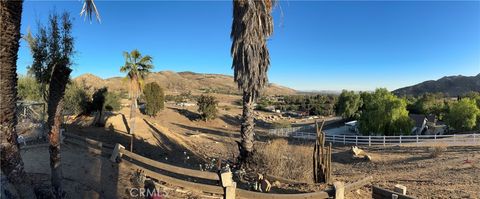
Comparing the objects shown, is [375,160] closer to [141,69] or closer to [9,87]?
[141,69]

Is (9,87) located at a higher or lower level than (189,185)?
higher

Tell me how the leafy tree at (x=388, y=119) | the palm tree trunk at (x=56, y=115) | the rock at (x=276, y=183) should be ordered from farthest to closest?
the leafy tree at (x=388, y=119), the rock at (x=276, y=183), the palm tree trunk at (x=56, y=115)

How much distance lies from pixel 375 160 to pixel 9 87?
21089mm

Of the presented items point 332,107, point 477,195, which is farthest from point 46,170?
point 332,107

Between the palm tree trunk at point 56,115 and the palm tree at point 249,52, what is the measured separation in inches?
243

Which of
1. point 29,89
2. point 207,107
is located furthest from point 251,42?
point 207,107

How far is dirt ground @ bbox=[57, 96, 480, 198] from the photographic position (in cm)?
1175

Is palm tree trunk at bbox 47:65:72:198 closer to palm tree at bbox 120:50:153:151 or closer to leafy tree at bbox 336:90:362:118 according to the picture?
palm tree at bbox 120:50:153:151

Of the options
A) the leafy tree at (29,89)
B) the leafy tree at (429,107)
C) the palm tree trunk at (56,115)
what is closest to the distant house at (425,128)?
the leafy tree at (429,107)

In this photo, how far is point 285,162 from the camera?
37.9 ft

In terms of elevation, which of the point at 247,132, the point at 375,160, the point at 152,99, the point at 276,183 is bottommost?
the point at 375,160

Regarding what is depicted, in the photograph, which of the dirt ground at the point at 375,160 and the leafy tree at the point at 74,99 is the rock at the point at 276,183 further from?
the leafy tree at the point at 74,99

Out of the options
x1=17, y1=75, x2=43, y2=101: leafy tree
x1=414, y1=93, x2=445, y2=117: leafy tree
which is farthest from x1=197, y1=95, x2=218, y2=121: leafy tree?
x1=414, y1=93, x2=445, y2=117: leafy tree

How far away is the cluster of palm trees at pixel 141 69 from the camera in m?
5.70
